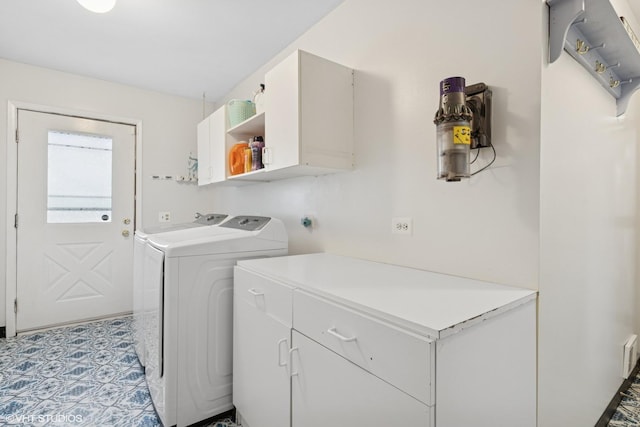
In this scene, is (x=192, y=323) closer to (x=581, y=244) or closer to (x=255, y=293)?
(x=255, y=293)

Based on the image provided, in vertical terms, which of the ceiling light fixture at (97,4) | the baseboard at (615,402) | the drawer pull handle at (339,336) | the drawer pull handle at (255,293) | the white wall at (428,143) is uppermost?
the ceiling light fixture at (97,4)

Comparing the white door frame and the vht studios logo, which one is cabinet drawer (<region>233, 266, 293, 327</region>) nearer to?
the vht studios logo

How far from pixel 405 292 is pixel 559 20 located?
1.10 metres

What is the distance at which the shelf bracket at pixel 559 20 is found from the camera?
3.62ft

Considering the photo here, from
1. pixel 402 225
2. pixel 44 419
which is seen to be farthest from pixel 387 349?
pixel 44 419

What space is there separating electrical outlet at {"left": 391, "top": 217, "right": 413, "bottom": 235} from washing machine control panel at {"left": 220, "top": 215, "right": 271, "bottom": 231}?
30.6 inches

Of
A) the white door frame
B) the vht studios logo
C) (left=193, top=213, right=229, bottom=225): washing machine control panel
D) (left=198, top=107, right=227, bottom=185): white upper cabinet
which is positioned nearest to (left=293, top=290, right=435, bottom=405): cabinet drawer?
the vht studios logo

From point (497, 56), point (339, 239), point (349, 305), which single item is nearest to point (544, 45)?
point (497, 56)

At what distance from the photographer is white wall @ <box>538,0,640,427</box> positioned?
118 cm

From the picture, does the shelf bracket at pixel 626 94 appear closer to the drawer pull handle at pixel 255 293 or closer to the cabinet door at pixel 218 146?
the drawer pull handle at pixel 255 293

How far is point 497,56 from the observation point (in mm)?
1247

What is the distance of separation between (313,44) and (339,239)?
4.54 ft

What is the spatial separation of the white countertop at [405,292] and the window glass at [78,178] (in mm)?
2350

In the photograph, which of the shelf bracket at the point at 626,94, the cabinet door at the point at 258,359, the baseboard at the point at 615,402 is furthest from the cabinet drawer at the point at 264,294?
the shelf bracket at the point at 626,94
